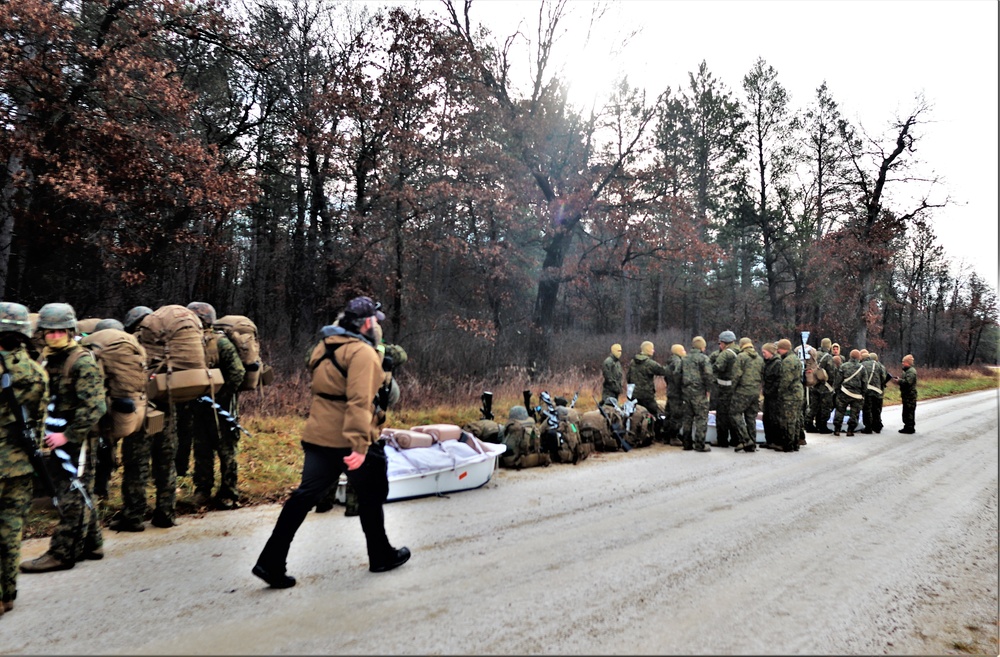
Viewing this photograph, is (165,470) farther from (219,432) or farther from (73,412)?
(73,412)

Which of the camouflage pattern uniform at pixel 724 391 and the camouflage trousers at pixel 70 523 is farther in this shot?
the camouflage pattern uniform at pixel 724 391

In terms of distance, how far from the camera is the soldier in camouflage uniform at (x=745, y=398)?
37.3 ft

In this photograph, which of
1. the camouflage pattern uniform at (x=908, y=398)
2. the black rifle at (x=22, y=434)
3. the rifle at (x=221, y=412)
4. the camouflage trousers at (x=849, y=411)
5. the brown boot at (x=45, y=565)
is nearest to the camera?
the black rifle at (x=22, y=434)

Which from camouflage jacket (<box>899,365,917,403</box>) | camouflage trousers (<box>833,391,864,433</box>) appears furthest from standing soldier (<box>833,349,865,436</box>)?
camouflage jacket (<box>899,365,917,403</box>)

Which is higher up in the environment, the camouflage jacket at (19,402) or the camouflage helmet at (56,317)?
the camouflage helmet at (56,317)

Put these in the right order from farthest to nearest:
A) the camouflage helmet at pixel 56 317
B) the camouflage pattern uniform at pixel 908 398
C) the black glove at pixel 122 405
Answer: the camouflage pattern uniform at pixel 908 398, the black glove at pixel 122 405, the camouflage helmet at pixel 56 317

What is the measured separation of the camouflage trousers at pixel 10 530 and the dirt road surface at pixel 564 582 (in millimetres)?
182

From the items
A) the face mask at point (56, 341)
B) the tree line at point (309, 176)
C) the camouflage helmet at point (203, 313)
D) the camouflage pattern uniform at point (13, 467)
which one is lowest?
the camouflage pattern uniform at point (13, 467)

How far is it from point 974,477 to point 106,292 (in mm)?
18037

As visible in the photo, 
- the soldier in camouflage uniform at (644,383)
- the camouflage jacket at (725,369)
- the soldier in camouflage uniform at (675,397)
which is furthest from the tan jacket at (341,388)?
the camouflage jacket at (725,369)

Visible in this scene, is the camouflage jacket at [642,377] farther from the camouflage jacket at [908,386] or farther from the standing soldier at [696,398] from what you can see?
the camouflage jacket at [908,386]

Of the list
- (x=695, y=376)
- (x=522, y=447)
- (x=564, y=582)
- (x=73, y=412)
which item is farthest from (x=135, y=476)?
(x=695, y=376)

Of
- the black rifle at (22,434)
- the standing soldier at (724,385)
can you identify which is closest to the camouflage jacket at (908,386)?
the standing soldier at (724,385)

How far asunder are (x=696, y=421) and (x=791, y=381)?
6.93 feet
